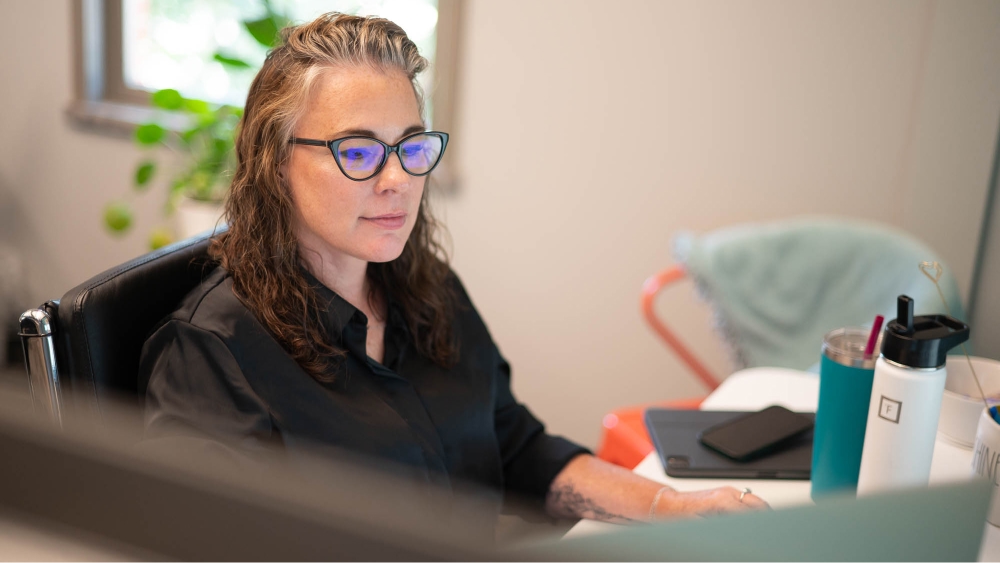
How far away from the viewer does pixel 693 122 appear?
8.12 ft

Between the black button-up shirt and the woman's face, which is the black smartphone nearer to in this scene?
the black button-up shirt

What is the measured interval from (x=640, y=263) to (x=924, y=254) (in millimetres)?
839

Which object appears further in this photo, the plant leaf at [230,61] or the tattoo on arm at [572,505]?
the plant leaf at [230,61]

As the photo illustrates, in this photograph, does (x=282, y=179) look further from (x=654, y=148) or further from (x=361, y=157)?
(x=654, y=148)

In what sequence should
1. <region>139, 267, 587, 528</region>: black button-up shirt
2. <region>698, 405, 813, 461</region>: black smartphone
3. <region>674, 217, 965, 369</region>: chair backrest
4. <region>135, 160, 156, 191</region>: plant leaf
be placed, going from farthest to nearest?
<region>135, 160, 156, 191</region>: plant leaf → <region>674, 217, 965, 369</region>: chair backrest → <region>698, 405, 813, 461</region>: black smartphone → <region>139, 267, 587, 528</region>: black button-up shirt

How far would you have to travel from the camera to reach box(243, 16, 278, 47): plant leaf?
2.48 m

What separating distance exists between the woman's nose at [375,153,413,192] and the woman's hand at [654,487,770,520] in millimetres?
550

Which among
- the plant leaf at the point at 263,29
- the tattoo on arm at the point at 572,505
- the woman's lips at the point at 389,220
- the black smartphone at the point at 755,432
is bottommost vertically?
the tattoo on arm at the point at 572,505

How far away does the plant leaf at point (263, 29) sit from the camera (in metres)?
2.48

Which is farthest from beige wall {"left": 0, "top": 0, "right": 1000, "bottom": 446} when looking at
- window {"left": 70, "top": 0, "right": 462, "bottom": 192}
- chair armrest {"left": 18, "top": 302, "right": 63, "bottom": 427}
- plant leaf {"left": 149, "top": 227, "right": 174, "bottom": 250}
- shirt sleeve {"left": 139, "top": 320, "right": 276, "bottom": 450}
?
chair armrest {"left": 18, "top": 302, "right": 63, "bottom": 427}

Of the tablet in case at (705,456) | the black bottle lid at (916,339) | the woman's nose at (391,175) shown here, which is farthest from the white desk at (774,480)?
the woman's nose at (391,175)

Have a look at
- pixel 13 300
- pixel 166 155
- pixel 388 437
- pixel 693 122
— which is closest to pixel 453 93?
pixel 693 122

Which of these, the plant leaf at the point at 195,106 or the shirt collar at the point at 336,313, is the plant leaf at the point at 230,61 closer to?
the plant leaf at the point at 195,106

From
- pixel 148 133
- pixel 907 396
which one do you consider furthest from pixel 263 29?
pixel 907 396
